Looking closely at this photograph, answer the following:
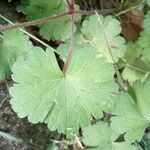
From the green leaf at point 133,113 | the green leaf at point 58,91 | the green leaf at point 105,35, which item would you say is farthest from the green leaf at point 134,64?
the green leaf at point 58,91

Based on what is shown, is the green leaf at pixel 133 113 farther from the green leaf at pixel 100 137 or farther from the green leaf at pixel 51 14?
the green leaf at pixel 51 14

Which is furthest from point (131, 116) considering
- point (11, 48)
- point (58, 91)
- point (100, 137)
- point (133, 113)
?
point (11, 48)

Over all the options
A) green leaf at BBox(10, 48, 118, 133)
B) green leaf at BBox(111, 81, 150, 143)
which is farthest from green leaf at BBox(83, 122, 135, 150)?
green leaf at BBox(10, 48, 118, 133)

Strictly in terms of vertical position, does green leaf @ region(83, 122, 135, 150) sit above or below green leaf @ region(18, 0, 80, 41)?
below

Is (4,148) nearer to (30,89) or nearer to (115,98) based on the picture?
(30,89)

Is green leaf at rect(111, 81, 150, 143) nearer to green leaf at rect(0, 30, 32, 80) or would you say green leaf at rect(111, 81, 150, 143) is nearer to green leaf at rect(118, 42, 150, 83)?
green leaf at rect(118, 42, 150, 83)
